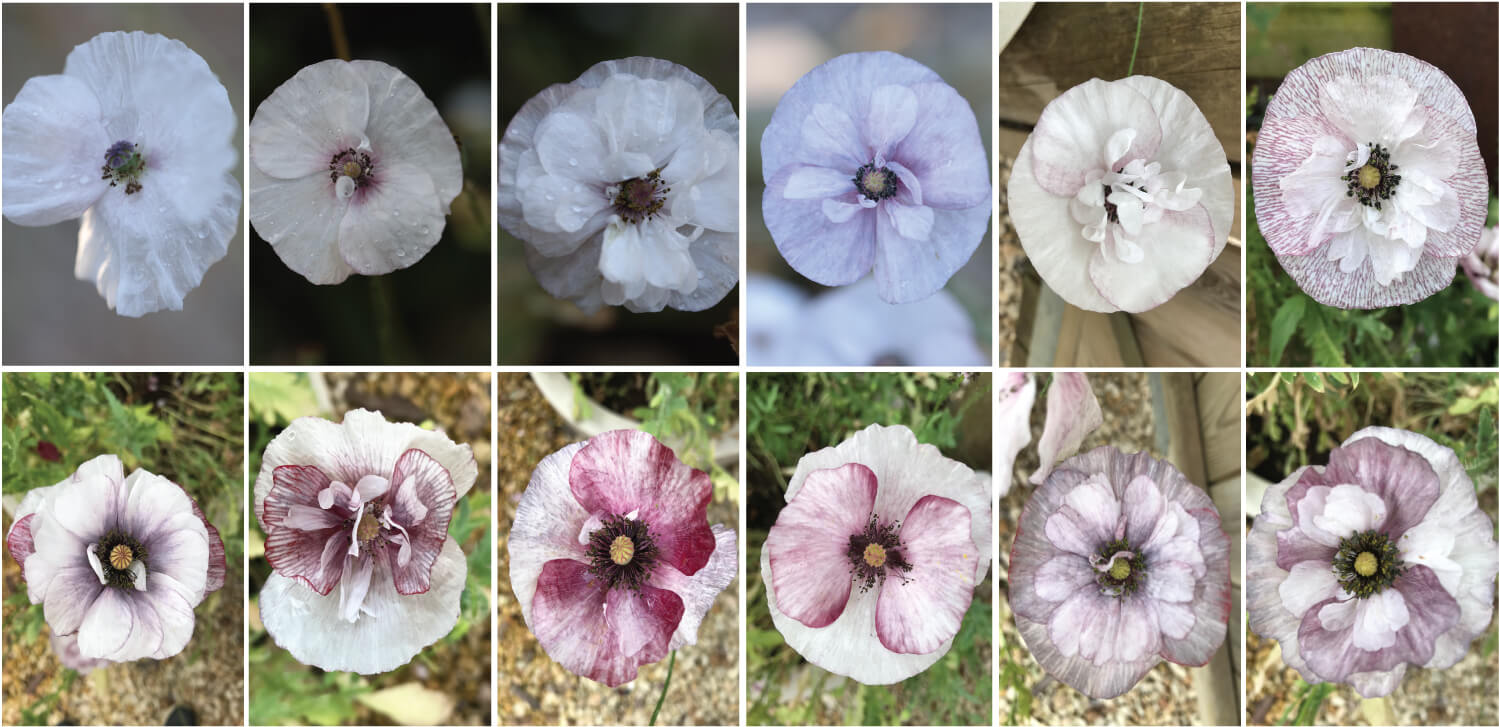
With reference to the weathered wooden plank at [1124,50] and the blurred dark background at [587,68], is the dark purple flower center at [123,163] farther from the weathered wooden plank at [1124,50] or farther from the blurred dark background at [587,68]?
the weathered wooden plank at [1124,50]

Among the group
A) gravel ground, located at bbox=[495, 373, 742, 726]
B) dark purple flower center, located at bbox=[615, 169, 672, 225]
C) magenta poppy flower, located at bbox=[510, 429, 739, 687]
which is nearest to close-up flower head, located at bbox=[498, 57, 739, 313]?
dark purple flower center, located at bbox=[615, 169, 672, 225]

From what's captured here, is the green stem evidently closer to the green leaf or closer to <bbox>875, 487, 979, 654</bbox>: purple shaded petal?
the green leaf

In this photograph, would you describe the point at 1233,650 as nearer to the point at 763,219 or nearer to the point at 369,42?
the point at 763,219

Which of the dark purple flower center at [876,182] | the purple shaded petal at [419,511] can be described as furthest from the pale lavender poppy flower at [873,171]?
the purple shaded petal at [419,511]

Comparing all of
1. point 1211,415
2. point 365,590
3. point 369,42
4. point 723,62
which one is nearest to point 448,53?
point 369,42

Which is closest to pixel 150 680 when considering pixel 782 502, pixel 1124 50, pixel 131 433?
pixel 131 433
